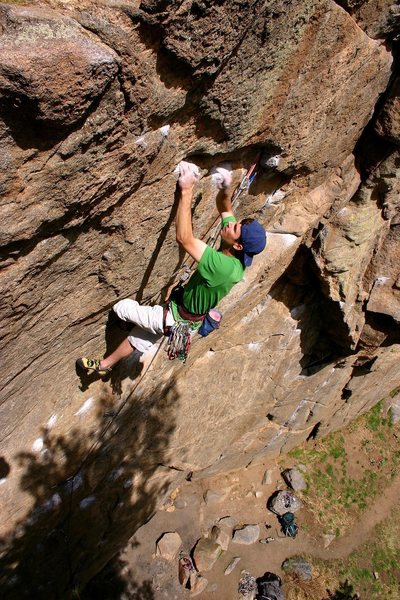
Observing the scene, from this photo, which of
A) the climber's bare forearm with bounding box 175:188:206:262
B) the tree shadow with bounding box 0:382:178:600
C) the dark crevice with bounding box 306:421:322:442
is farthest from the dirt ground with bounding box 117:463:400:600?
the climber's bare forearm with bounding box 175:188:206:262

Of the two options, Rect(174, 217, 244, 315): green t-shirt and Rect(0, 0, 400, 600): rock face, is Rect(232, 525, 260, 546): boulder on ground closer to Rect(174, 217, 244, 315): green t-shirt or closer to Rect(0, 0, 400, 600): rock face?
Rect(0, 0, 400, 600): rock face

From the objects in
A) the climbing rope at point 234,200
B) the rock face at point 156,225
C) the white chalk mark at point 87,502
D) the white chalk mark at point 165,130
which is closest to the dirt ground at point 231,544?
the rock face at point 156,225

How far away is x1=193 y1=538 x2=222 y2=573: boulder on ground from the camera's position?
9.42 meters

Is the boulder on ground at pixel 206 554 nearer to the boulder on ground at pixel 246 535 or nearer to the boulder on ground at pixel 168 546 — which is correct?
the boulder on ground at pixel 168 546

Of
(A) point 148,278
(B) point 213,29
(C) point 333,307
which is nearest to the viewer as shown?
(B) point 213,29

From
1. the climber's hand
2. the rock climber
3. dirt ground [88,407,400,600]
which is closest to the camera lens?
the climber's hand

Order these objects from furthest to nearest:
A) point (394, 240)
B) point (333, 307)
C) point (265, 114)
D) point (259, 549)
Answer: point (259, 549) → point (333, 307) → point (394, 240) → point (265, 114)

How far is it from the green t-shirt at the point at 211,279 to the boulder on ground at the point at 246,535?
8.00 meters

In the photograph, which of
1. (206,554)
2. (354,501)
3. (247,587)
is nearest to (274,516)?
(247,587)

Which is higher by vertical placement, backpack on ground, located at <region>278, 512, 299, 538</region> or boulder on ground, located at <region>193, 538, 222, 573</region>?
boulder on ground, located at <region>193, 538, 222, 573</region>

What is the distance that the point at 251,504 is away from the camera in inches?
424

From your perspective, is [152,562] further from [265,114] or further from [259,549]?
[265,114]

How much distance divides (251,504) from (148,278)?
853cm

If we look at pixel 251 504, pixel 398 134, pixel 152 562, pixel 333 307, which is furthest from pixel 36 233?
pixel 251 504
